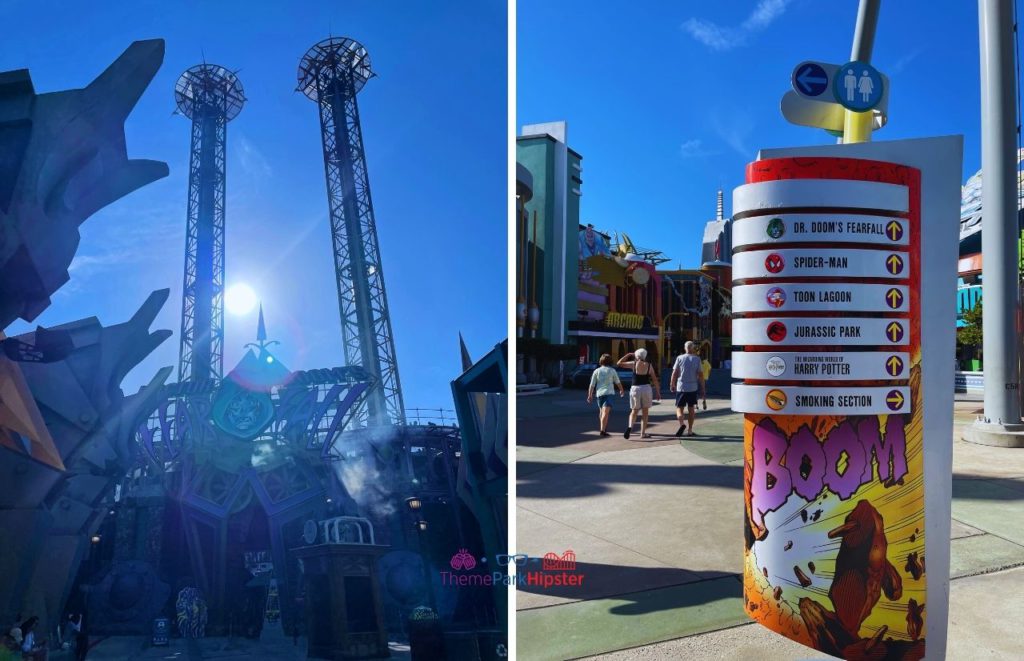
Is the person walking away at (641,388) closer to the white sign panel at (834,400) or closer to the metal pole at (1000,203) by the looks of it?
the metal pole at (1000,203)

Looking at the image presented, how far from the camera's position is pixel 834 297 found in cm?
305

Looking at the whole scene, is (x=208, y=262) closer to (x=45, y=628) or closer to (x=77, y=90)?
(x=77, y=90)

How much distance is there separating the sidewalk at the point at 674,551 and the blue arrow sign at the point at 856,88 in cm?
290

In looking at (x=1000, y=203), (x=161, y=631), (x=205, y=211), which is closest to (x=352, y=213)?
(x=205, y=211)

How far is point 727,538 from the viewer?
527cm

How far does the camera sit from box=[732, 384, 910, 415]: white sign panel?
121 inches

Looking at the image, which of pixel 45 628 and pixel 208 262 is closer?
pixel 45 628

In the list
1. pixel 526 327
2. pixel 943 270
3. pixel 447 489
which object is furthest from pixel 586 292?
pixel 943 270

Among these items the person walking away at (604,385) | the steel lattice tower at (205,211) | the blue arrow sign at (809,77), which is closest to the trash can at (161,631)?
the steel lattice tower at (205,211)

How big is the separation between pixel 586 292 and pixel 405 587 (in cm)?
2916

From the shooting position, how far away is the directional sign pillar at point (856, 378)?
306 centimetres

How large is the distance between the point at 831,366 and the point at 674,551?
2515 millimetres

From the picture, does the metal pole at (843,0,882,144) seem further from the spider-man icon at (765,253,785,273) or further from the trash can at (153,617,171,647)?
the trash can at (153,617,171,647)

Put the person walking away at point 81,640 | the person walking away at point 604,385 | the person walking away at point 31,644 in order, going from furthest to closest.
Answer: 1. the person walking away at point 604,385
2. the person walking away at point 81,640
3. the person walking away at point 31,644
